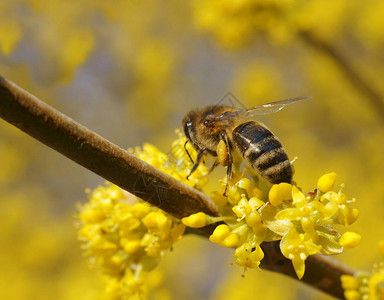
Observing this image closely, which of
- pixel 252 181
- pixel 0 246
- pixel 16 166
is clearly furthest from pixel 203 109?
pixel 16 166

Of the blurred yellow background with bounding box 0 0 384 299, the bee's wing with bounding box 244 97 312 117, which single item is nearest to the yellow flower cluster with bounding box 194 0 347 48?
the blurred yellow background with bounding box 0 0 384 299

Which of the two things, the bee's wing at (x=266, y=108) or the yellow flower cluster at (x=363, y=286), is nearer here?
the yellow flower cluster at (x=363, y=286)

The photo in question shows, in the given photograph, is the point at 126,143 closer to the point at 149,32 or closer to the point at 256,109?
the point at 149,32

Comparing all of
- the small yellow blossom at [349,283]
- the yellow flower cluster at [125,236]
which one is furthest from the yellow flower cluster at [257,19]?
the small yellow blossom at [349,283]

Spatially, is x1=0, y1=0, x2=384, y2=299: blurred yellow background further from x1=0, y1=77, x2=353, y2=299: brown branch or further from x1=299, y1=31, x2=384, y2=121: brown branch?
x1=0, y1=77, x2=353, y2=299: brown branch

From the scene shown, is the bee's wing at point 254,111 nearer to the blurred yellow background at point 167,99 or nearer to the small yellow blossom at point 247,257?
the small yellow blossom at point 247,257

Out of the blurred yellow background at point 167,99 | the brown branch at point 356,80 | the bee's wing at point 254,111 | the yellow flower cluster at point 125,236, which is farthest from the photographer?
the blurred yellow background at point 167,99

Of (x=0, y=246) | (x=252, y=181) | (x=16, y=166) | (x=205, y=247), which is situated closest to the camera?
(x=252, y=181)
